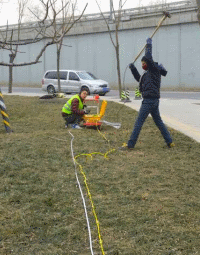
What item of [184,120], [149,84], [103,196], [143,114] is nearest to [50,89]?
[184,120]

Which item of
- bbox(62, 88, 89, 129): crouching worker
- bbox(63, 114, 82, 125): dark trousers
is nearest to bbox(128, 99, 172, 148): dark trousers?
bbox(62, 88, 89, 129): crouching worker

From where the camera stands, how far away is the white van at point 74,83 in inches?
1060

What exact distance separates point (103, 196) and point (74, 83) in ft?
74.7

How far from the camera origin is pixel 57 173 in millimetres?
6410

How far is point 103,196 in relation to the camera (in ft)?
17.7

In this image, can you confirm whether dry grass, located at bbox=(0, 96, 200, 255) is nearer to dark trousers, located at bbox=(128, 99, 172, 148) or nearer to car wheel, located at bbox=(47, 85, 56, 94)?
dark trousers, located at bbox=(128, 99, 172, 148)

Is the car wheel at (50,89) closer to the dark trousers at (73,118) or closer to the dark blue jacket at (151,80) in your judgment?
the dark trousers at (73,118)

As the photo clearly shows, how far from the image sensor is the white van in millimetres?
26922

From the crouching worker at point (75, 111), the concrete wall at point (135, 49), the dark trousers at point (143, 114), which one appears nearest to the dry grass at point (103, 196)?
the dark trousers at point (143, 114)

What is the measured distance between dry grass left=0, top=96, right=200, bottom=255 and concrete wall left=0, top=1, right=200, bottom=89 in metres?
25.5

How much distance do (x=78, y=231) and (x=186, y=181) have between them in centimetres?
214

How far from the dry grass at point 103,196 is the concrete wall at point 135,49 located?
83.7 ft

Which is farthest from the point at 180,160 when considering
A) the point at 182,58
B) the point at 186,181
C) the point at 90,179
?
the point at 182,58

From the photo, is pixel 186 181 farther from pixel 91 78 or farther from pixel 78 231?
pixel 91 78
